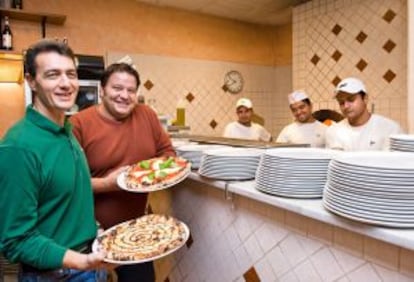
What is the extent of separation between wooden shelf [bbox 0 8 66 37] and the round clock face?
6.68ft

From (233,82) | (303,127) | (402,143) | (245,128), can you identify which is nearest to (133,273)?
(402,143)

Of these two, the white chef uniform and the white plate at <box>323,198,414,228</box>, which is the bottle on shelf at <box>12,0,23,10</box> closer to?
the white chef uniform

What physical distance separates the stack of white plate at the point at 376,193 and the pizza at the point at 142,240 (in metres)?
0.54

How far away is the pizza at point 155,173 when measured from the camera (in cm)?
142

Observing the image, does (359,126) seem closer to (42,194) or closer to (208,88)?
(42,194)

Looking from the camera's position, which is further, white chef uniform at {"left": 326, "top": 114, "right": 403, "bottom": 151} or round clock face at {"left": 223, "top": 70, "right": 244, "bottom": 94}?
round clock face at {"left": 223, "top": 70, "right": 244, "bottom": 94}

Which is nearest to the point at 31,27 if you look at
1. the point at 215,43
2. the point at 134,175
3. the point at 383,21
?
the point at 215,43

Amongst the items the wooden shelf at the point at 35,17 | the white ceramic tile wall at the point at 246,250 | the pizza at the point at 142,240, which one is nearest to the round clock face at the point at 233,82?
the wooden shelf at the point at 35,17

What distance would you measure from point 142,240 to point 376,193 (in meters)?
0.76

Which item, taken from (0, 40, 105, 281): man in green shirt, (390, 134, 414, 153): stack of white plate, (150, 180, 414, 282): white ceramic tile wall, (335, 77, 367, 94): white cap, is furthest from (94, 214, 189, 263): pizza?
(335, 77, 367, 94): white cap

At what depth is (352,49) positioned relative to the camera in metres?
3.40

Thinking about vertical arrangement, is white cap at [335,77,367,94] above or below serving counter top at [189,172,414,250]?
above

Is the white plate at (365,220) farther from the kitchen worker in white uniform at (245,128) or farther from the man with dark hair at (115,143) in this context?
the kitchen worker in white uniform at (245,128)

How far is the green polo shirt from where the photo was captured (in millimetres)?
933
